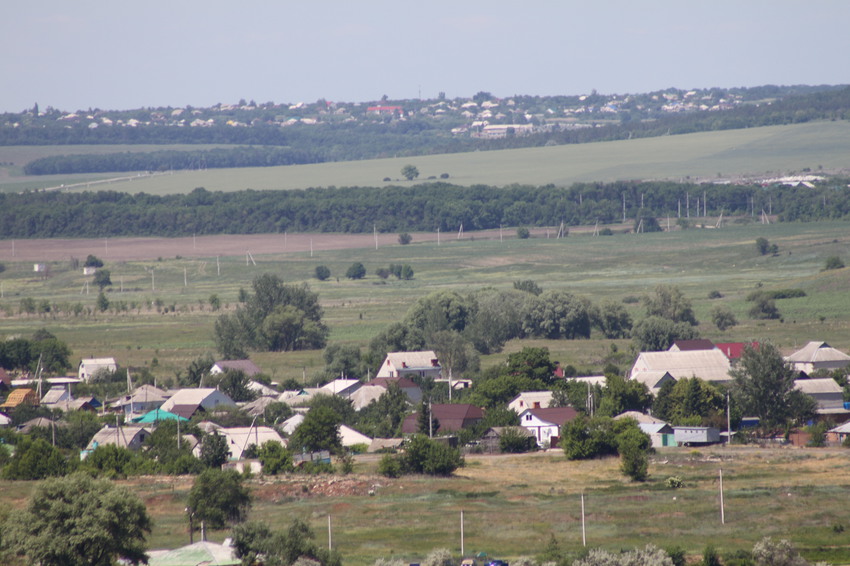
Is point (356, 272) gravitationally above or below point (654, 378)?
below

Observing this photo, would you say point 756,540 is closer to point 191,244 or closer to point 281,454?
point 281,454

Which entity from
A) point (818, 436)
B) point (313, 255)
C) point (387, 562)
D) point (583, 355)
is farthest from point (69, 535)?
point (313, 255)

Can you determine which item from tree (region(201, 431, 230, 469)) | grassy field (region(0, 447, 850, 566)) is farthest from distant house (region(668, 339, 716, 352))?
tree (region(201, 431, 230, 469))

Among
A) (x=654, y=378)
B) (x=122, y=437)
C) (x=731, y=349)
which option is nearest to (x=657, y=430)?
(x=654, y=378)

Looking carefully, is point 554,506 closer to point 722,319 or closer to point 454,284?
point 722,319

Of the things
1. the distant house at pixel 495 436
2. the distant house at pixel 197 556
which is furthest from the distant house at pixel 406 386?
the distant house at pixel 197 556
